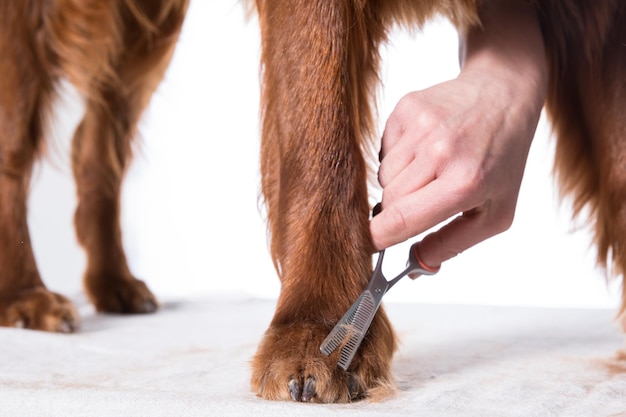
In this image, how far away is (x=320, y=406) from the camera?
41.8 inches

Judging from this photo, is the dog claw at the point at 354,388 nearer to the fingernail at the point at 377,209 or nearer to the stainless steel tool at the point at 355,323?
the stainless steel tool at the point at 355,323

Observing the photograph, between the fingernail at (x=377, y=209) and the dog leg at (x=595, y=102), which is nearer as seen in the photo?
the fingernail at (x=377, y=209)

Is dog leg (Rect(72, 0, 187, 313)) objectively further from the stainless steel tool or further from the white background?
the stainless steel tool

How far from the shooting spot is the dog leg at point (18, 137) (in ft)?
6.84

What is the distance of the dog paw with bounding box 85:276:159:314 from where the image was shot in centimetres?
235

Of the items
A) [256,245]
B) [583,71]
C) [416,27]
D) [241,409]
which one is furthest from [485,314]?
[256,245]

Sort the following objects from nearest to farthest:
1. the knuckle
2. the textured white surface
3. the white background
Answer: the textured white surface
the knuckle
the white background

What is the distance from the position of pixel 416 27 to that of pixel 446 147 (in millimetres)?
243

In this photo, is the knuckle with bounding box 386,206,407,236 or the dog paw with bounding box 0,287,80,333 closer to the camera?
the knuckle with bounding box 386,206,407,236

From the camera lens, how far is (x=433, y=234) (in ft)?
4.18

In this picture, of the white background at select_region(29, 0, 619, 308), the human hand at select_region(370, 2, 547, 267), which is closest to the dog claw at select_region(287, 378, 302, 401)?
the human hand at select_region(370, 2, 547, 267)

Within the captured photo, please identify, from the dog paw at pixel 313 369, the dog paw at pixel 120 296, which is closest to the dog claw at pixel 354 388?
the dog paw at pixel 313 369

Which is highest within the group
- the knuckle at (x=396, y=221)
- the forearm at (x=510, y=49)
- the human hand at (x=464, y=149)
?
the forearm at (x=510, y=49)

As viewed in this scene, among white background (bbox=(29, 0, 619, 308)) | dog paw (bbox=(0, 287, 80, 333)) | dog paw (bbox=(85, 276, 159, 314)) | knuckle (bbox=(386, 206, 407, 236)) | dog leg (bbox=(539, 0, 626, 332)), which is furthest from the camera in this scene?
white background (bbox=(29, 0, 619, 308))
